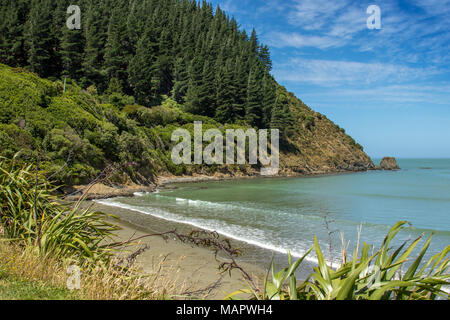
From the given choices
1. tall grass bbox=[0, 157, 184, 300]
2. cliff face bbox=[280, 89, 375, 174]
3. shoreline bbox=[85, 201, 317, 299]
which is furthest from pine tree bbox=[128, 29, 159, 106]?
tall grass bbox=[0, 157, 184, 300]

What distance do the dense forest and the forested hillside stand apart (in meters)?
0.24

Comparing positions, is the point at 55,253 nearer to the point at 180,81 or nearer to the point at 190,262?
the point at 190,262

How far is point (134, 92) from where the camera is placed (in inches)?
2360

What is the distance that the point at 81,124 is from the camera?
28.9 metres

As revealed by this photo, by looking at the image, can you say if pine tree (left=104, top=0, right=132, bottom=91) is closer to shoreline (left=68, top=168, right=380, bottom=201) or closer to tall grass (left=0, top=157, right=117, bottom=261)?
shoreline (left=68, top=168, right=380, bottom=201)

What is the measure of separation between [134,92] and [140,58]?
6700 millimetres

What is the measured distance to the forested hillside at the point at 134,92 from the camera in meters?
26.4

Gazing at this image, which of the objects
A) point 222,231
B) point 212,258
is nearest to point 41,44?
point 222,231

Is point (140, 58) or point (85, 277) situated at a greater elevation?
point (140, 58)

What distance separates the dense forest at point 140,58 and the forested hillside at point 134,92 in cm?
24

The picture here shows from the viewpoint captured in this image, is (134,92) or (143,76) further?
(134,92)

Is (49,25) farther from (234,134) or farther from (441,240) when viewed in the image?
(441,240)
